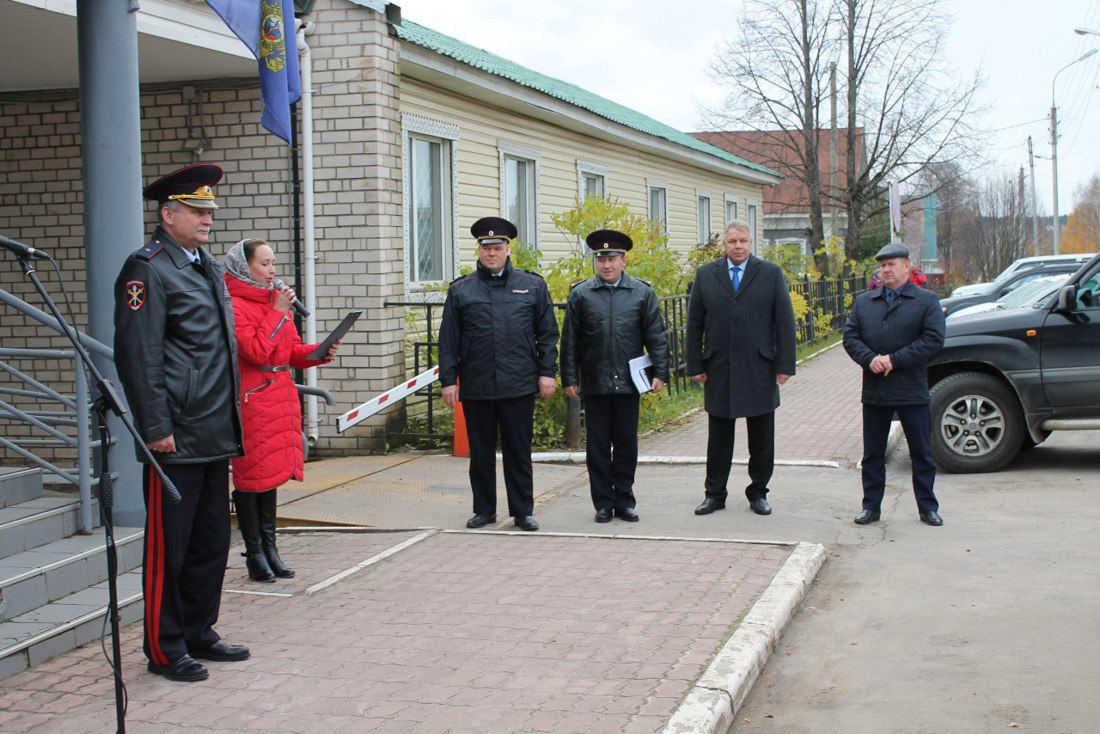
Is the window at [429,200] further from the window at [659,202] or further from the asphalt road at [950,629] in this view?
the window at [659,202]

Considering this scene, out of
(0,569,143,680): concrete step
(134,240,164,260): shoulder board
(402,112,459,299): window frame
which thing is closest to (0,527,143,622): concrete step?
(0,569,143,680): concrete step

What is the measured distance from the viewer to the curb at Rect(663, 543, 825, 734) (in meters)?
4.48

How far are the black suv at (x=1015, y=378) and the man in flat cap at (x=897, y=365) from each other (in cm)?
202

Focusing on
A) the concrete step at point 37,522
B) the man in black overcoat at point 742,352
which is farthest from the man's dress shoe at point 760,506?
the concrete step at point 37,522

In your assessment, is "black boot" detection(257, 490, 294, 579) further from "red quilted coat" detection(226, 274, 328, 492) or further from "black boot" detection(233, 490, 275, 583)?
"red quilted coat" detection(226, 274, 328, 492)

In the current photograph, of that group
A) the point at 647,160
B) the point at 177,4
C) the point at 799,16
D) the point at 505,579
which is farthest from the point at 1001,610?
the point at 799,16

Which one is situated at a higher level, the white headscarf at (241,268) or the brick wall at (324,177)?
the brick wall at (324,177)

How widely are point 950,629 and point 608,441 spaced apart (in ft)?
9.63

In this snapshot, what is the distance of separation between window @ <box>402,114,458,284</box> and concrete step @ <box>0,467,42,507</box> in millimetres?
5852

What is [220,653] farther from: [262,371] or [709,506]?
[709,506]

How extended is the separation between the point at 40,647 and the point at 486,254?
12.0 feet

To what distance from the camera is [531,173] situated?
617 inches

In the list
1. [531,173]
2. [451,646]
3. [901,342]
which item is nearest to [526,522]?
[451,646]

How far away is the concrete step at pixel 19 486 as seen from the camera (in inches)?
257
